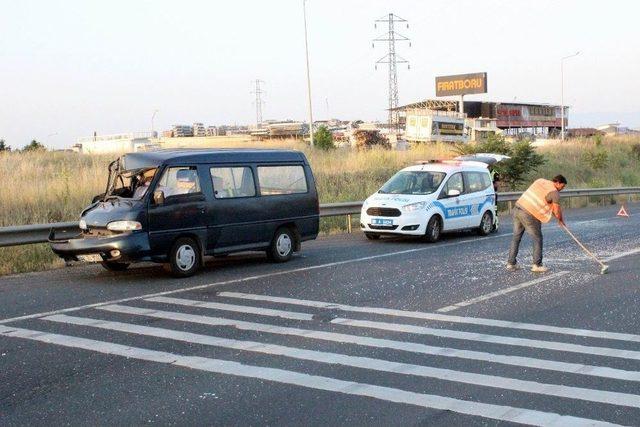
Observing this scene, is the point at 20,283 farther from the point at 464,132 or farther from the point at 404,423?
the point at 464,132

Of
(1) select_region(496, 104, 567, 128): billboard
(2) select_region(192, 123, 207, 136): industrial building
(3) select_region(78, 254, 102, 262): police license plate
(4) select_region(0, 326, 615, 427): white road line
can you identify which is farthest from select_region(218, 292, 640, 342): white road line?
(1) select_region(496, 104, 567, 128): billboard

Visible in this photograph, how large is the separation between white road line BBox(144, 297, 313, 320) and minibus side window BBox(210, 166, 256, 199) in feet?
9.83

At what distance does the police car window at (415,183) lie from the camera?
18422 mm

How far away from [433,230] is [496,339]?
9.77 m

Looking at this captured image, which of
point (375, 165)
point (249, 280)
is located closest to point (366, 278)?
point (249, 280)

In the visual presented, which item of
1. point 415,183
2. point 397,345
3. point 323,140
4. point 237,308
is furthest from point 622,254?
point 323,140

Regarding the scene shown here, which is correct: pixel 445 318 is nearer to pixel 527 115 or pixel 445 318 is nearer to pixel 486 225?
pixel 486 225

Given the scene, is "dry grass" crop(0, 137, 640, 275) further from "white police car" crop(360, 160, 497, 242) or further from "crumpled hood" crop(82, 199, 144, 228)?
"white police car" crop(360, 160, 497, 242)

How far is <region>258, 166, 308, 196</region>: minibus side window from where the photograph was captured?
13.8 meters

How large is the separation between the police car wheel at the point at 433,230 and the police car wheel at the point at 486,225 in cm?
183

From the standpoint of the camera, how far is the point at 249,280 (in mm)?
12039

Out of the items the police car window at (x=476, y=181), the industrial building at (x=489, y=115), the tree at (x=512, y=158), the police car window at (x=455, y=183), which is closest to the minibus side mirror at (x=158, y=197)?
the police car window at (x=455, y=183)

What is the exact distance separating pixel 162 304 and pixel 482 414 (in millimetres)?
5377

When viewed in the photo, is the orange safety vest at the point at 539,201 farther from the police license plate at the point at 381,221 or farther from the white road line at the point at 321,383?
the white road line at the point at 321,383
